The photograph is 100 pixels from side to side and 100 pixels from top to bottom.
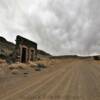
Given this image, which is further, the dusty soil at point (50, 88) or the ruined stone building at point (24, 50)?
the ruined stone building at point (24, 50)

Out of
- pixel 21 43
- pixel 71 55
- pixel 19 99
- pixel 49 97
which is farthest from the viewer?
pixel 71 55

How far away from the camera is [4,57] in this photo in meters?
19.8

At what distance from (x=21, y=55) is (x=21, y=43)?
187 centimetres

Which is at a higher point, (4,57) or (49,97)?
(4,57)

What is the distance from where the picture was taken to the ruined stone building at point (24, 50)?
20938mm

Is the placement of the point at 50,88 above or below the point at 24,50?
below

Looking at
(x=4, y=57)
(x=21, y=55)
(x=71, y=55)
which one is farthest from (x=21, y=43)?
(x=71, y=55)

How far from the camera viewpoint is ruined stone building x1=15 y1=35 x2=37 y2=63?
20.9 meters

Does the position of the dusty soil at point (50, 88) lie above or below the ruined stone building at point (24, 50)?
below

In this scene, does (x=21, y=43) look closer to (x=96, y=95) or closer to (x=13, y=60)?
(x=13, y=60)

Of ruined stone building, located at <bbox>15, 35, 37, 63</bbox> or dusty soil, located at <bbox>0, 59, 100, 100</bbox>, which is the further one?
ruined stone building, located at <bbox>15, 35, 37, 63</bbox>

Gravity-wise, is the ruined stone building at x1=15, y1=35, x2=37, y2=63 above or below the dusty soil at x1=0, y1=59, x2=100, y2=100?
above

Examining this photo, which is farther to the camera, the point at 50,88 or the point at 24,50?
the point at 24,50

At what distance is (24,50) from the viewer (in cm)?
2306
